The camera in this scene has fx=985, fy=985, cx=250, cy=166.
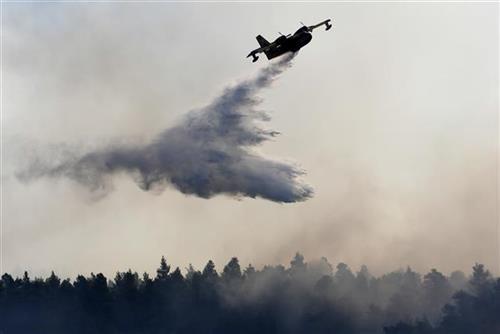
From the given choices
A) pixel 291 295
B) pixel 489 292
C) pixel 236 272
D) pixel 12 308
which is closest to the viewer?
pixel 489 292

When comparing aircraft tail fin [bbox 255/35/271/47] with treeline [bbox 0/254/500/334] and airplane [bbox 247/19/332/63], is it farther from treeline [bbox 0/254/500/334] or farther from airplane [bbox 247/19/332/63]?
treeline [bbox 0/254/500/334]

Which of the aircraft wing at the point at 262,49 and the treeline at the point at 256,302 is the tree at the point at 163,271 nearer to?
the treeline at the point at 256,302

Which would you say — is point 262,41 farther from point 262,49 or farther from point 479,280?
point 479,280

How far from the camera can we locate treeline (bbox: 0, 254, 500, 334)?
13988 cm

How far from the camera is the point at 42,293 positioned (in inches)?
6545

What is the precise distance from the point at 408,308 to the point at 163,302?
39.9 meters

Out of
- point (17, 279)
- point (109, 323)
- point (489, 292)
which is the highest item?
point (17, 279)

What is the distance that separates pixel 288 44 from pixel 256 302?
64317mm

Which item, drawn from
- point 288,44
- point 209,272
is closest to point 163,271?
point 209,272

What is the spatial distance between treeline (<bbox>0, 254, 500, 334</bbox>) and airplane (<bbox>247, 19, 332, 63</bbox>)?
5193 centimetres

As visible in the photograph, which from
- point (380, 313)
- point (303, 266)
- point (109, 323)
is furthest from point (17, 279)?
point (380, 313)

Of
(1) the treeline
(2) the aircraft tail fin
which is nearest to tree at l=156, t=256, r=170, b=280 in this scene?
(1) the treeline

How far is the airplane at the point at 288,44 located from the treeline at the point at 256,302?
2044 inches

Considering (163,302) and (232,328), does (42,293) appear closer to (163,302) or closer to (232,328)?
(163,302)
